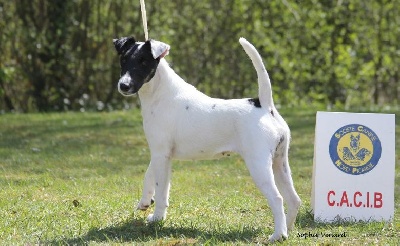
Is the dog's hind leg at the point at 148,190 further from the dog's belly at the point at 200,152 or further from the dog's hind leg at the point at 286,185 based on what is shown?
the dog's hind leg at the point at 286,185

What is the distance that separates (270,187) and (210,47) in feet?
31.5

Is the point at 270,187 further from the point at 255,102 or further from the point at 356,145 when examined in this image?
the point at 356,145

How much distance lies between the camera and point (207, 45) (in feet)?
48.9

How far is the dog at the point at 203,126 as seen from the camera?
5535 mm

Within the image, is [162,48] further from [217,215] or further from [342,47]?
[342,47]

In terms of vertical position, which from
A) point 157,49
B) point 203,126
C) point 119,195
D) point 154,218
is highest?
point 157,49

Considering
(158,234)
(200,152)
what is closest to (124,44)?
(200,152)

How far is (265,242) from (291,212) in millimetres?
399

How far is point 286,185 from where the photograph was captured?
5.84 meters

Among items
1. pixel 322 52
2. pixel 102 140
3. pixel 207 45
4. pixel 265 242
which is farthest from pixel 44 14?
pixel 265 242

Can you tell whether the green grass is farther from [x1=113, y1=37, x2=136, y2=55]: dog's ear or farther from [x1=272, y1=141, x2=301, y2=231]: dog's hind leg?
[x1=113, y1=37, x2=136, y2=55]: dog's ear

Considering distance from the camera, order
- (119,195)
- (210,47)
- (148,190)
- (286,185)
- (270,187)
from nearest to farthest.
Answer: (270,187) < (286,185) < (148,190) < (119,195) < (210,47)

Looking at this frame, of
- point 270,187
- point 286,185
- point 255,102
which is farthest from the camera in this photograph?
point 286,185

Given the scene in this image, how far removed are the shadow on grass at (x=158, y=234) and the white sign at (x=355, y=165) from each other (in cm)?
79
